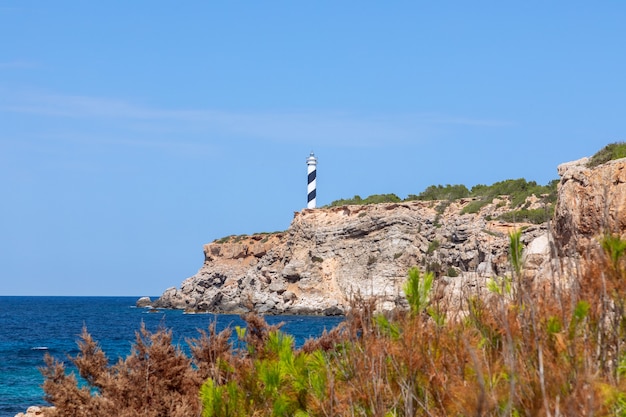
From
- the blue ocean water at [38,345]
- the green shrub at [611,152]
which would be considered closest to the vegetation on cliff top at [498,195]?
the blue ocean water at [38,345]

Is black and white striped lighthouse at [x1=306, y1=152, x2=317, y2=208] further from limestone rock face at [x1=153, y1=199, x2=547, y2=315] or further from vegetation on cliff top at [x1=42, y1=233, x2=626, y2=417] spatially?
vegetation on cliff top at [x1=42, y1=233, x2=626, y2=417]

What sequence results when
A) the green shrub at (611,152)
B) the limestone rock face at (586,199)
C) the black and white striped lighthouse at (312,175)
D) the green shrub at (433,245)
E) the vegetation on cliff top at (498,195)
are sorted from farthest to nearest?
the black and white striped lighthouse at (312,175) < the green shrub at (433,245) < the vegetation on cliff top at (498,195) < the green shrub at (611,152) < the limestone rock face at (586,199)

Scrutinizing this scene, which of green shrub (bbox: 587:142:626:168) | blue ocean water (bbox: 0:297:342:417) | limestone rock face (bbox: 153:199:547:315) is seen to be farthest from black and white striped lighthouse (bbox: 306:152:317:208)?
green shrub (bbox: 587:142:626:168)

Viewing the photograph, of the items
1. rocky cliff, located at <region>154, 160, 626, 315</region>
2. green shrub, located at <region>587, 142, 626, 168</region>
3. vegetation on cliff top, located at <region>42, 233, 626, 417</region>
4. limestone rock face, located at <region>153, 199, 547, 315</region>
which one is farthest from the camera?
limestone rock face, located at <region>153, 199, 547, 315</region>

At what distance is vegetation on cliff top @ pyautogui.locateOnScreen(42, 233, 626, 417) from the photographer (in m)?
4.77

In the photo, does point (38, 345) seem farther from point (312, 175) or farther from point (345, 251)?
point (312, 175)

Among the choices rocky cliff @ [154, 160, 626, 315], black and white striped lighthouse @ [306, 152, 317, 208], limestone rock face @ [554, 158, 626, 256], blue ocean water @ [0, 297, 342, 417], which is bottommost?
blue ocean water @ [0, 297, 342, 417]

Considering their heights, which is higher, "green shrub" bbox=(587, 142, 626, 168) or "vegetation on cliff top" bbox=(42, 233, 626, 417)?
"green shrub" bbox=(587, 142, 626, 168)

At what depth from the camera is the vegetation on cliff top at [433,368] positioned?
4773 mm

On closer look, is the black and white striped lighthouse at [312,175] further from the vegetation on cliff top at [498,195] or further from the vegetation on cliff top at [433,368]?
the vegetation on cliff top at [433,368]

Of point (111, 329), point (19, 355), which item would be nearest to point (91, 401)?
point (19, 355)

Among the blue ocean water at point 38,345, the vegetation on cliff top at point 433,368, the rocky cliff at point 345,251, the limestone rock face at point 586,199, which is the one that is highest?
the rocky cliff at point 345,251

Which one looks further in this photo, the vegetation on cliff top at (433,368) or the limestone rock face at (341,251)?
the limestone rock face at (341,251)

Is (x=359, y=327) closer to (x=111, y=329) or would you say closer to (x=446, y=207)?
(x=111, y=329)
